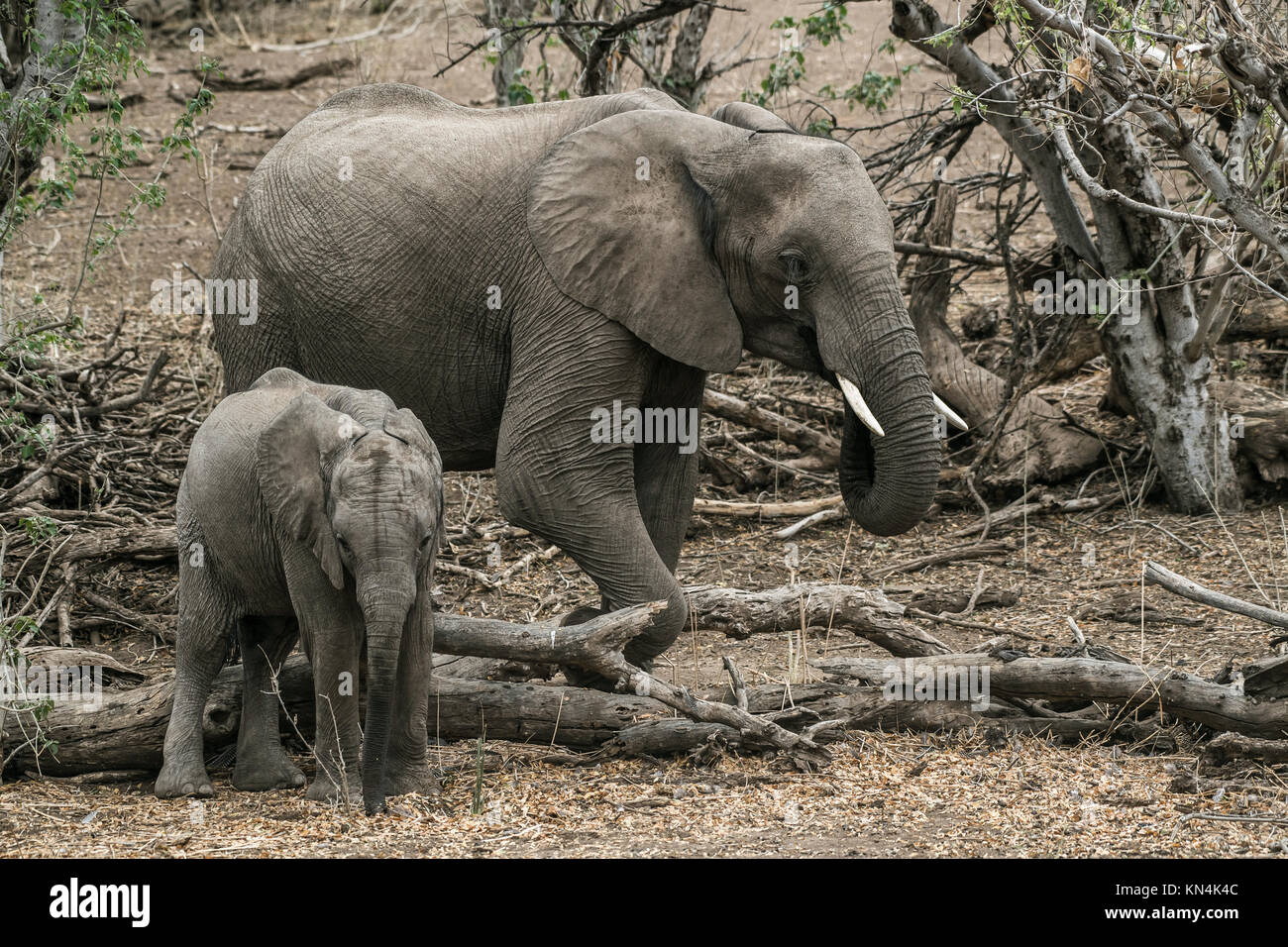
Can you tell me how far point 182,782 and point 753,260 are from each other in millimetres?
3301

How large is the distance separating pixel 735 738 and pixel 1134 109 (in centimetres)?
330

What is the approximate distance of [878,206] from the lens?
6.86 m

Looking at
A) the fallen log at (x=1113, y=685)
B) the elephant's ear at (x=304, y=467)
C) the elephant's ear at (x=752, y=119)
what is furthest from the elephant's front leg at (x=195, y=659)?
the elephant's ear at (x=752, y=119)

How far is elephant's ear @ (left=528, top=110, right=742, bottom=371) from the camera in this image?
7.07 metres

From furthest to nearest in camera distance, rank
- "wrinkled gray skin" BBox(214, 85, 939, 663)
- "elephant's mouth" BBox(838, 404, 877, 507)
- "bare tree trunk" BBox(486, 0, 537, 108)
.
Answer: "bare tree trunk" BBox(486, 0, 537, 108) → "elephant's mouth" BBox(838, 404, 877, 507) → "wrinkled gray skin" BBox(214, 85, 939, 663)

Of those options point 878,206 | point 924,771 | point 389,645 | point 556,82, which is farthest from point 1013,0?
point 556,82

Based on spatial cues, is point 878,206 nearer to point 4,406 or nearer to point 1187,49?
point 1187,49

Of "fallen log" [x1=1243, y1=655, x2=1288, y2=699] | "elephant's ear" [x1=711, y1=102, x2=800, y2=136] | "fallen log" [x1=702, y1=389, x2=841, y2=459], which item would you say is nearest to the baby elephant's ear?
"elephant's ear" [x1=711, y1=102, x2=800, y2=136]

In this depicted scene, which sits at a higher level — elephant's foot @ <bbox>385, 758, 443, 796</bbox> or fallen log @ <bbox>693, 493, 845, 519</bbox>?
fallen log @ <bbox>693, 493, 845, 519</bbox>

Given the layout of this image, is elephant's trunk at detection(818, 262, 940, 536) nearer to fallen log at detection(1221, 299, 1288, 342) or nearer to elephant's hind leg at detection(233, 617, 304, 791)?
elephant's hind leg at detection(233, 617, 304, 791)

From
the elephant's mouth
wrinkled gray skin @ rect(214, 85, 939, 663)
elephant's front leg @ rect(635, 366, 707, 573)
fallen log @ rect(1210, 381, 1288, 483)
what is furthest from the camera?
fallen log @ rect(1210, 381, 1288, 483)

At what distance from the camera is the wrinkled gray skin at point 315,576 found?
5.81m

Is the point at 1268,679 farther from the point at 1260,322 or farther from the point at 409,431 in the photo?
the point at 1260,322

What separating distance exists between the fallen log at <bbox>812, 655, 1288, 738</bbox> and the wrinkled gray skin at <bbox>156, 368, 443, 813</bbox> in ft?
7.38
